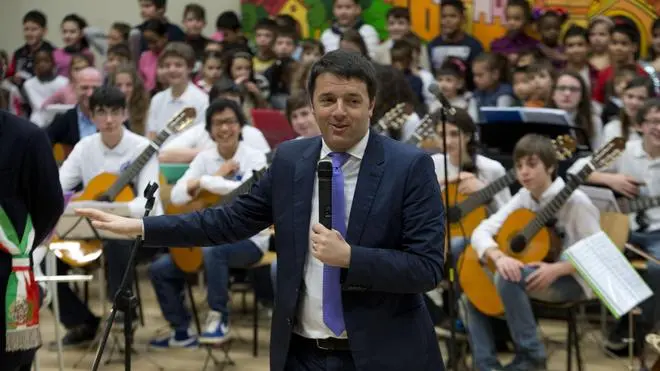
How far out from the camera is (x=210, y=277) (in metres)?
5.91

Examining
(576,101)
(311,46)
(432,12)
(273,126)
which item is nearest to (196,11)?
(311,46)

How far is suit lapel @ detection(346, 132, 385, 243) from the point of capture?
2.70 metres

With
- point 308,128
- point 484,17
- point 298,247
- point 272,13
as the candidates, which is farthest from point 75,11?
point 298,247

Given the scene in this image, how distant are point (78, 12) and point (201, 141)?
4923 millimetres

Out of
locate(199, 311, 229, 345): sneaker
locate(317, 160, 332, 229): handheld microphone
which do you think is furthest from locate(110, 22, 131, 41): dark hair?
locate(317, 160, 332, 229): handheld microphone

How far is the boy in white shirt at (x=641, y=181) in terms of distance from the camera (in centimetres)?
566

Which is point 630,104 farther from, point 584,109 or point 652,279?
point 652,279

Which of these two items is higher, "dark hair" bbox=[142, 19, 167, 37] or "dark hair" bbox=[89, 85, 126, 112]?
"dark hair" bbox=[142, 19, 167, 37]

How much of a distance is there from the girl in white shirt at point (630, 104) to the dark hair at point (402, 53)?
1.88 meters

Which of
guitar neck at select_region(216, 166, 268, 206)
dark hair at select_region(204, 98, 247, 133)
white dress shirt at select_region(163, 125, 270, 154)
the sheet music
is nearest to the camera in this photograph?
the sheet music

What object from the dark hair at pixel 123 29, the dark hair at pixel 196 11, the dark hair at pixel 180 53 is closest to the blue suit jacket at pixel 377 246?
the dark hair at pixel 180 53

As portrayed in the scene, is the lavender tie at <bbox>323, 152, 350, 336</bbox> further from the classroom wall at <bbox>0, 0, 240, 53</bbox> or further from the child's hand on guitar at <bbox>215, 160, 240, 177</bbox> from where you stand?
the classroom wall at <bbox>0, 0, 240, 53</bbox>

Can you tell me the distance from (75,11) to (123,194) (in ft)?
18.5

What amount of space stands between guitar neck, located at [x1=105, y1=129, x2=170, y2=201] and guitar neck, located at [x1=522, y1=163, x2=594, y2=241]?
6.84 feet
